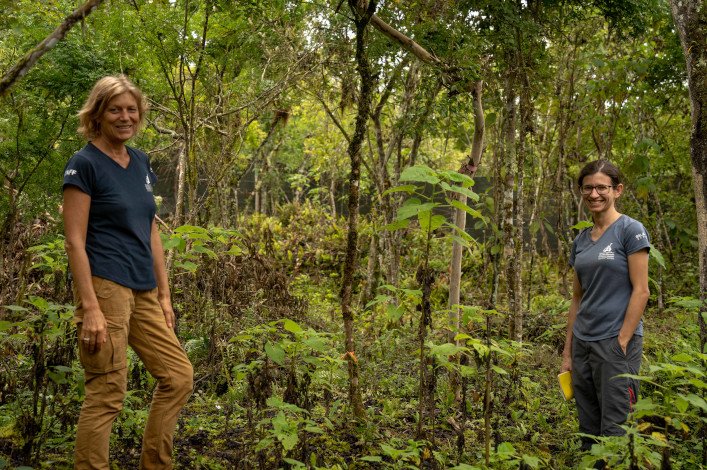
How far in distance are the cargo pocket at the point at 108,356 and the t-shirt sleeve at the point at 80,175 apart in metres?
0.65

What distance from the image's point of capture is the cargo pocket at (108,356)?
284cm

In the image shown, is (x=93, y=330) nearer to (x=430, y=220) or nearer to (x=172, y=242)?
(x=172, y=242)

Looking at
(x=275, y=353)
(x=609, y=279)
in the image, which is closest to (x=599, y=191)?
(x=609, y=279)

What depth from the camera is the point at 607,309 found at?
133 inches

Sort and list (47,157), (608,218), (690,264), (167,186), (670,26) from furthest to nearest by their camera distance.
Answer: (167,186) < (690,264) < (670,26) < (47,157) < (608,218)

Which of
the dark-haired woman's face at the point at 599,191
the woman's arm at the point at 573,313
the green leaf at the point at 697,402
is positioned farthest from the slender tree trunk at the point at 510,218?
the green leaf at the point at 697,402

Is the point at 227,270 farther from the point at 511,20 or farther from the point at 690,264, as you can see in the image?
the point at 690,264

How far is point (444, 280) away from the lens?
11.0 metres

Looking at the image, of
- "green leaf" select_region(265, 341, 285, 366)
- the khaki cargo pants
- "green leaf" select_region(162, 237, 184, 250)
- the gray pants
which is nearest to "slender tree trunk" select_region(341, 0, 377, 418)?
"green leaf" select_region(265, 341, 285, 366)

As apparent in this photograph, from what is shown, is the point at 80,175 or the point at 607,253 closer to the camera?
the point at 80,175

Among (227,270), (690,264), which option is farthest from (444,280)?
(227,270)

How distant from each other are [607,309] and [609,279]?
0.16m

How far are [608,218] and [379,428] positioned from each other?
219 cm

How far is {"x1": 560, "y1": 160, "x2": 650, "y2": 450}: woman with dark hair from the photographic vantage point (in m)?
3.30
